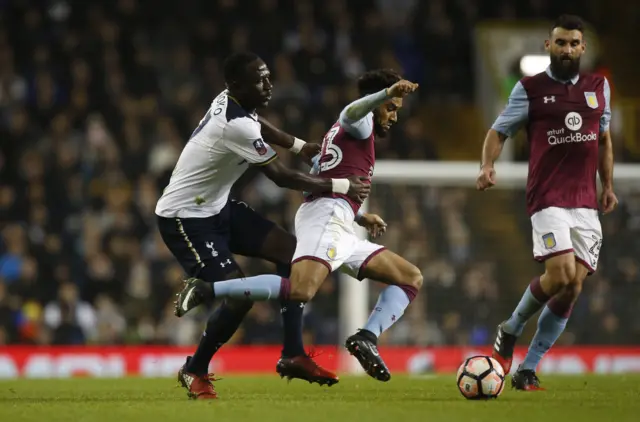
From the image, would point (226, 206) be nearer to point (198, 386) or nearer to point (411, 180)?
point (198, 386)

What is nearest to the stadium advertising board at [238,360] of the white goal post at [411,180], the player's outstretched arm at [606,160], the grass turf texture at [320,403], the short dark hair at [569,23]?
the white goal post at [411,180]

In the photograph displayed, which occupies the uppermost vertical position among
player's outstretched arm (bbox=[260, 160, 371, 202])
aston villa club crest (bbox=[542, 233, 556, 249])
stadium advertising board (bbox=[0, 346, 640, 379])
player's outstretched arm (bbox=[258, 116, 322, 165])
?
player's outstretched arm (bbox=[258, 116, 322, 165])

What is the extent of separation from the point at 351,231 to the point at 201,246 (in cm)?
100

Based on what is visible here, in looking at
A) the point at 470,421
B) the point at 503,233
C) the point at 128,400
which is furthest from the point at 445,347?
the point at 470,421

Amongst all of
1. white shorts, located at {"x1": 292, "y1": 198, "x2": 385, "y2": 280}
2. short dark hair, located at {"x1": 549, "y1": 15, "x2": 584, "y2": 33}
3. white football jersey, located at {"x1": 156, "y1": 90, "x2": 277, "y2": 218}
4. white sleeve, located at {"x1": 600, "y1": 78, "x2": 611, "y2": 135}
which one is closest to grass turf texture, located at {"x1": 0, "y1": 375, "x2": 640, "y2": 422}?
white shorts, located at {"x1": 292, "y1": 198, "x2": 385, "y2": 280}

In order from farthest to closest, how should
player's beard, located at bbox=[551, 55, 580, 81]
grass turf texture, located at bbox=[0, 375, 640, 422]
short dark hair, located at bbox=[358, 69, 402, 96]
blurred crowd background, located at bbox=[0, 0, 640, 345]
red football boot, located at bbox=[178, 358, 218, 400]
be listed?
blurred crowd background, located at bbox=[0, 0, 640, 345]
short dark hair, located at bbox=[358, 69, 402, 96]
player's beard, located at bbox=[551, 55, 580, 81]
red football boot, located at bbox=[178, 358, 218, 400]
grass turf texture, located at bbox=[0, 375, 640, 422]

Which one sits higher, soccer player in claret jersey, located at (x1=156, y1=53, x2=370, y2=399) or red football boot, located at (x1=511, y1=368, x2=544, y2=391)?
soccer player in claret jersey, located at (x1=156, y1=53, x2=370, y2=399)

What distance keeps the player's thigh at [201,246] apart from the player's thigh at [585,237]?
2.13 m

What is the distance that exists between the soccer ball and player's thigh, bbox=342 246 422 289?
38.0 inches

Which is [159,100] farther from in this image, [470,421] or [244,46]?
[470,421]

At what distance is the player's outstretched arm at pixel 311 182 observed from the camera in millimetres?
7352

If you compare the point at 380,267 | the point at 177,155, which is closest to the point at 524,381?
the point at 380,267

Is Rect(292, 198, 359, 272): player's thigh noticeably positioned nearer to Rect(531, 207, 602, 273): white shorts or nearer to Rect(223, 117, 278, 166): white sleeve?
Rect(223, 117, 278, 166): white sleeve

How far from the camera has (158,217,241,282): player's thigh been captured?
7336mm
